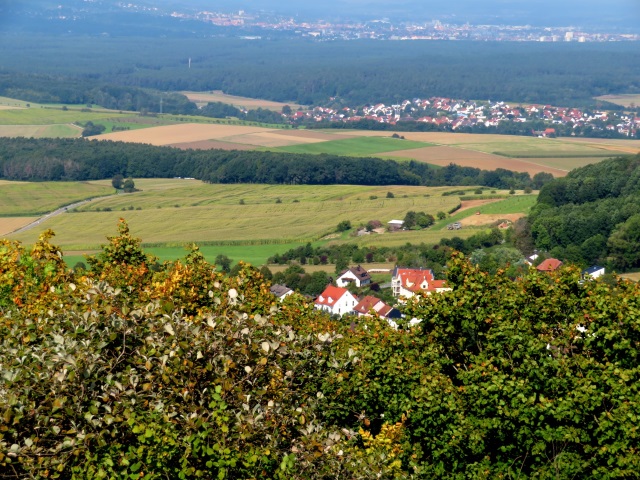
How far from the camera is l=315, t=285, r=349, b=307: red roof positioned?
4919cm

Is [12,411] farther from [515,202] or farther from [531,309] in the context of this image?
[515,202]

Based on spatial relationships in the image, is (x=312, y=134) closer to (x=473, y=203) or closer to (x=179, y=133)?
(x=179, y=133)

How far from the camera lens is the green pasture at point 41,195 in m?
79.4

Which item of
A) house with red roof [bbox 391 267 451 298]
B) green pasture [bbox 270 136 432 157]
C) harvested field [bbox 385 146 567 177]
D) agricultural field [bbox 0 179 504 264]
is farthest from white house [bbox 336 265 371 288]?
green pasture [bbox 270 136 432 157]

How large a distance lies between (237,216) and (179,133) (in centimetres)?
6050

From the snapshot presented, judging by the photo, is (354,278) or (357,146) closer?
(354,278)

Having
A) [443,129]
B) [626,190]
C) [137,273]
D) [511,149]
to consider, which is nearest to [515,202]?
[626,190]

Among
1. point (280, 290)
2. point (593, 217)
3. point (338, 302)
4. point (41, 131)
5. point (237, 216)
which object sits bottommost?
point (41, 131)

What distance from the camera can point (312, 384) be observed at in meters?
14.3

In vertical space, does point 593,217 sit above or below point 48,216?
above

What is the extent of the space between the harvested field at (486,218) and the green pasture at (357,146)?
45007 millimetres

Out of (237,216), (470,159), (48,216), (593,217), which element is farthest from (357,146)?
(593,217)

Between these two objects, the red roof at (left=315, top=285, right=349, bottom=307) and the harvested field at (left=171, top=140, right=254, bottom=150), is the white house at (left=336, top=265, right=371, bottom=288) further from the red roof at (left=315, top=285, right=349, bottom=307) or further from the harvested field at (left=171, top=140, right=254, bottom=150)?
the harvested field at (left=171, top=140, right=254, bottom=150)

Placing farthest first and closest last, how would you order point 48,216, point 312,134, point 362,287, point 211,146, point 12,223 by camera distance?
point 312,134 → point 211,146 → point 48,216 → point 12,223 → point 362,287
